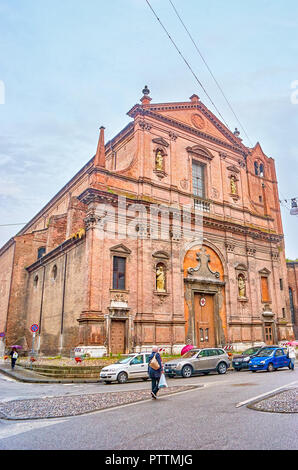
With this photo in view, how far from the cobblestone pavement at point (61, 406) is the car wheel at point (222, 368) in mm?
7666

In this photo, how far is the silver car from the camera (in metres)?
16.0

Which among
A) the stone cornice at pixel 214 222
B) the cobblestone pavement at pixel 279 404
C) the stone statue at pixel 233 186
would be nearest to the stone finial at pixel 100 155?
the stone cornice at pixel 214 222

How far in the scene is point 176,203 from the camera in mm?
25906

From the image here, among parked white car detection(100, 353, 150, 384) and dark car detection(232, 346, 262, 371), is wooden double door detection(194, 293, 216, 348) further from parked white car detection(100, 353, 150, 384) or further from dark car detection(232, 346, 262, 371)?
parked white car detection(100, 353, 150, 384)

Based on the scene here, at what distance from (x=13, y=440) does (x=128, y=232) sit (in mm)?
17938

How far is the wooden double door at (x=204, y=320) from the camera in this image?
24.9m

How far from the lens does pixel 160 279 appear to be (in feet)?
77.0

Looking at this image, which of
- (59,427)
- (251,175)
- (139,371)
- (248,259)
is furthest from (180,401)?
(251,175)

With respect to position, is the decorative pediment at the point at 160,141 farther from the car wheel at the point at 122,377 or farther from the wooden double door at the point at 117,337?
the car wheel at the point at 122,377

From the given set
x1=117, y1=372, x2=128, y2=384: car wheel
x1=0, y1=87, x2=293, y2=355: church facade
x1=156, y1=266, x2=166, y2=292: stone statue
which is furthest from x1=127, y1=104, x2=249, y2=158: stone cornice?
x1=117, y1=372, x2=128, y2=384: car wheel

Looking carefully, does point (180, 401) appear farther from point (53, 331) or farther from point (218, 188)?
point (218, 188)

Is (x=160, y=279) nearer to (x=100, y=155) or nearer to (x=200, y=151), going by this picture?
(x=100, y=155)

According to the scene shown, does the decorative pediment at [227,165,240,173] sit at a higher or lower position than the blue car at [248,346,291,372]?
higher

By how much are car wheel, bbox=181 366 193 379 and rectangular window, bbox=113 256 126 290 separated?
23.9ft
